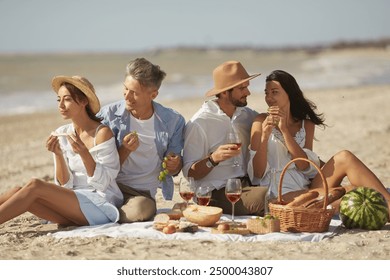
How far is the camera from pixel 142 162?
20.7ft

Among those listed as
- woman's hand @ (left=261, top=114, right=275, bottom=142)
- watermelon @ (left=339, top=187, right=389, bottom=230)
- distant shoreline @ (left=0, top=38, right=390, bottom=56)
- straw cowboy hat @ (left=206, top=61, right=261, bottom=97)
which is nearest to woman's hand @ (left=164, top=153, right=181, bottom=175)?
straw cowboy hat @ (left=206, top=61, right=261, bottom=97)

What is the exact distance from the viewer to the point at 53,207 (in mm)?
5863

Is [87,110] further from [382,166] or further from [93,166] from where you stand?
[382,166]

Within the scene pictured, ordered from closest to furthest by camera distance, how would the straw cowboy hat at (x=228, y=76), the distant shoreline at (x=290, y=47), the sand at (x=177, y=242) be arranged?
the sand at (x=177, y=242) → the straw cowboy hat at (x=228, y=76) → the distant shoreline at (x=290, y=47)

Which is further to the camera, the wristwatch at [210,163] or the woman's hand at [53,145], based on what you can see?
the wristwatch at [210,163]

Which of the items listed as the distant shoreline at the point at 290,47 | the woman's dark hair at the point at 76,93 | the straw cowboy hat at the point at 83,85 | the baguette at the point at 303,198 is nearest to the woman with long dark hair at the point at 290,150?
the baguette at the point at 303,198

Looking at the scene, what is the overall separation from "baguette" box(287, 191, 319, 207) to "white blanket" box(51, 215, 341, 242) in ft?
0.93

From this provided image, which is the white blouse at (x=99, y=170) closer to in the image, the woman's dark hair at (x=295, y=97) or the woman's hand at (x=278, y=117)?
the woman's hand at (x=278, y=117)

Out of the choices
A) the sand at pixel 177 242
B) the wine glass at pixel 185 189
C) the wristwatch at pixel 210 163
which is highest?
the wristwatch at pixel 210 163

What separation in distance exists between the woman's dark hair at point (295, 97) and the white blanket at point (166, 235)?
1213 mm

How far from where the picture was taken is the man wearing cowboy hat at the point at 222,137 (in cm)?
631

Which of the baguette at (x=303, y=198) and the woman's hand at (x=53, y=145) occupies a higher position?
the woman's hand at (x=53, y=145)

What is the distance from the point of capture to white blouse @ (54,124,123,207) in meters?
5.88

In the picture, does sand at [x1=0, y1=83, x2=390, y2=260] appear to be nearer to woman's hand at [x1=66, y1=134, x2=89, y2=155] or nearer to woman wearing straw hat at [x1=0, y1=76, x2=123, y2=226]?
woman wearing straw hat at [x1=0, y1=76, x2=123, y2=226]
